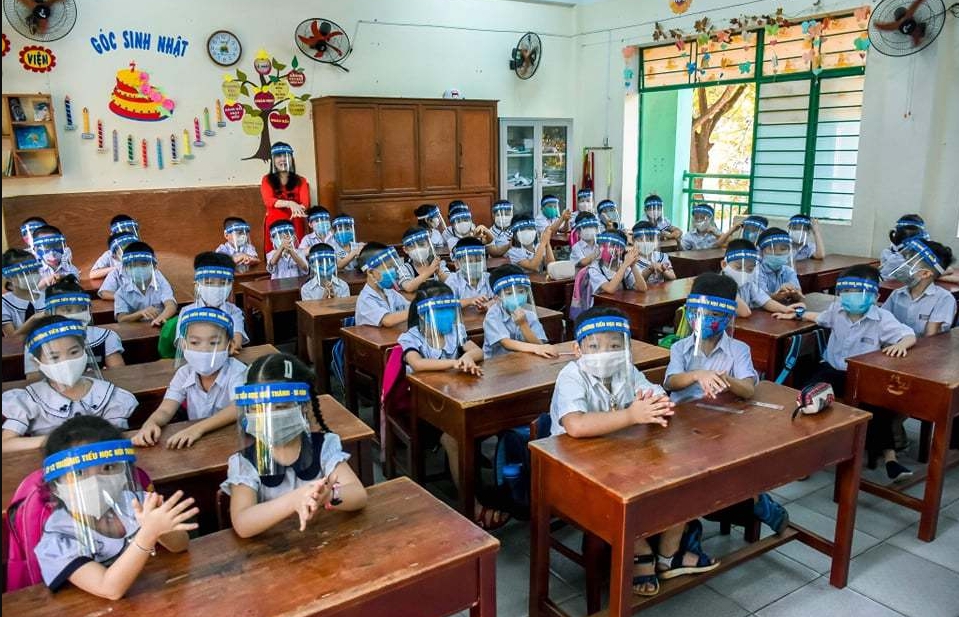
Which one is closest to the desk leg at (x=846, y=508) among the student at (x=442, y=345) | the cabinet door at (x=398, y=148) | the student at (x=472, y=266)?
the student at (x=442, y=345)

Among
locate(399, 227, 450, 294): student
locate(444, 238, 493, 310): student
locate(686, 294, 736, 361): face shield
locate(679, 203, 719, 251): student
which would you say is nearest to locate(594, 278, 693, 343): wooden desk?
locate(444, 238, 493, 310): student

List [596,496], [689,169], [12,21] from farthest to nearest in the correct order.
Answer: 1. [689,169]
2. [12,21]
3. [596,496]

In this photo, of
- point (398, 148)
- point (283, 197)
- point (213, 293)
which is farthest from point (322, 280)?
point (398, 148)

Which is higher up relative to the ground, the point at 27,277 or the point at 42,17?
the point at 42,17

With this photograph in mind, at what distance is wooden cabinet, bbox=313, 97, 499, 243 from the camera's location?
754cm

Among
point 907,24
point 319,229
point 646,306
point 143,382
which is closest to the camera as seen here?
point 143,382

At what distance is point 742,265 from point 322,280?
266 cm

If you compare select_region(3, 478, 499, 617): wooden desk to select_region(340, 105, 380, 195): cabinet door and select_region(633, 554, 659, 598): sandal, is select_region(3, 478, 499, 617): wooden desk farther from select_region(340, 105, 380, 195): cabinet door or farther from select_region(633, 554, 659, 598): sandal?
select_region(340, 105, 380, 195): cabinet door

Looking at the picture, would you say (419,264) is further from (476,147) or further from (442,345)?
(476,147)

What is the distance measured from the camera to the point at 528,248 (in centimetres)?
655

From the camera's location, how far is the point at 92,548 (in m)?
1.52

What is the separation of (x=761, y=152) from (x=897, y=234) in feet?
7.68

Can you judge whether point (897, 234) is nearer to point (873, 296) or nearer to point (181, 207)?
point (873, 296)

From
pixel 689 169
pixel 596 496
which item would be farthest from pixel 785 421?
pixel 689 169
